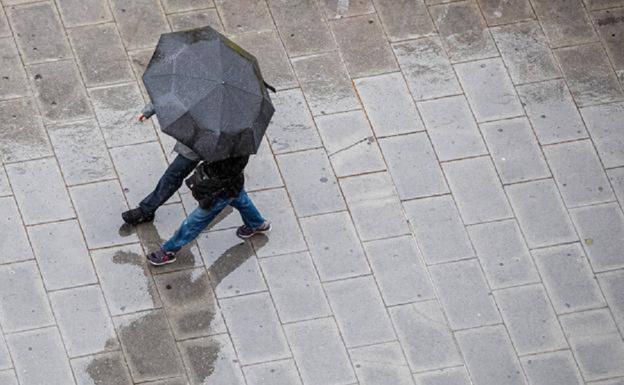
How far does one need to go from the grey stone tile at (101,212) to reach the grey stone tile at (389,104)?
2.27m

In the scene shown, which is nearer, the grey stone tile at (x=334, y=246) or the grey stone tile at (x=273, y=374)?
the grey stone tile at (x=273, y=374)

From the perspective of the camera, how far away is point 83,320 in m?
9.54

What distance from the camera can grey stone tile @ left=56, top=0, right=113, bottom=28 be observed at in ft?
36.2

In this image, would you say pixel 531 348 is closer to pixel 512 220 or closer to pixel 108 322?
pixel 512 220

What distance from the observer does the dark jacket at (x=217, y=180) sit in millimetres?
9039

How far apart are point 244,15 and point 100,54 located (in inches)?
52.6

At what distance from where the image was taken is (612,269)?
404 inches

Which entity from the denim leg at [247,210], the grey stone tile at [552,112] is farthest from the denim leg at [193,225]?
the grey stone tile at [552,112]

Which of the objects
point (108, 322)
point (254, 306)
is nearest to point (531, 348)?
point (254, 306)

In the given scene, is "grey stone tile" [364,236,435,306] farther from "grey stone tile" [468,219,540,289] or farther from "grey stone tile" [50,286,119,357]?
"grey stone tile" [50,286,119,357]

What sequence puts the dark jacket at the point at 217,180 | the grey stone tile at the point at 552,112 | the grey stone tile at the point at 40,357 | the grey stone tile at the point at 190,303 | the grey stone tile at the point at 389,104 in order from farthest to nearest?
the grey stone tile at the point at 552,112, the grey stone tile at the point at 389,104, the grey stone tile at the point at 190,303, the grey stone tile at the point at 40,357, the dark jacket at the point at 217,180

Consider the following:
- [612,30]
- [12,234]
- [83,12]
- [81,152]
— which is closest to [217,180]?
[81,152]

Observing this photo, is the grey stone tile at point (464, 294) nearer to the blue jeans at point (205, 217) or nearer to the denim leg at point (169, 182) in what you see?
the blue jeans at point (205, 217)

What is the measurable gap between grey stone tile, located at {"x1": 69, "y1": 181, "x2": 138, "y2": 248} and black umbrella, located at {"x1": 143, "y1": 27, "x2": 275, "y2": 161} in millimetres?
1488
